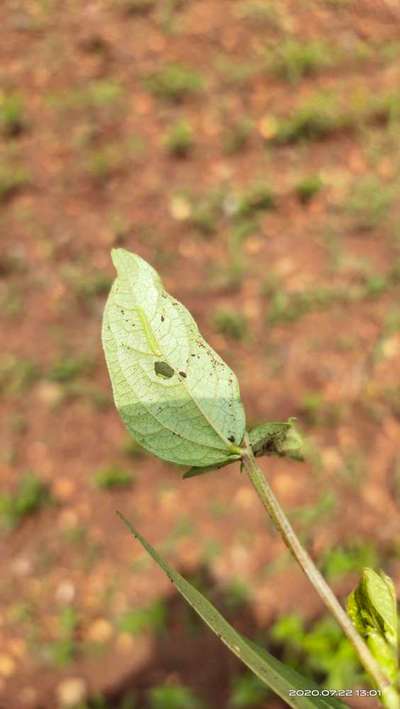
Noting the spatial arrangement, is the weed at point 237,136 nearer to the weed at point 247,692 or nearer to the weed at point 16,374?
the weed at point 16,374

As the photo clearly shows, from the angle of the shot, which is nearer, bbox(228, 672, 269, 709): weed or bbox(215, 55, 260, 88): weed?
bbox(228, 672, 269, 709): weed

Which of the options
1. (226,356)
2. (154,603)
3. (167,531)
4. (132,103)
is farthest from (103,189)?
(154,603)

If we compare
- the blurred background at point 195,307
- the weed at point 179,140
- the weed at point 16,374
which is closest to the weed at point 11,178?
the blurred background at point 195,307

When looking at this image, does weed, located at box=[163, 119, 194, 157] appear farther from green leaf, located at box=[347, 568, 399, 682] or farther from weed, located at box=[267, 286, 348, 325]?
green leaf, located at box=[347, 568, 399, 682]

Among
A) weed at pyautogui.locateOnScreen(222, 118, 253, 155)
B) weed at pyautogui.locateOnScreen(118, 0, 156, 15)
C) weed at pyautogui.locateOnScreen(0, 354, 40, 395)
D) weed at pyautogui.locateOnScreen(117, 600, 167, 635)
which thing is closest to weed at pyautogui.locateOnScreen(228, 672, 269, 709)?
weed at pyautogui.locateOnScreen(117, 600, 167, 635)

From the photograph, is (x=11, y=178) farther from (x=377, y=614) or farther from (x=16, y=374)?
(x=377, y=614)

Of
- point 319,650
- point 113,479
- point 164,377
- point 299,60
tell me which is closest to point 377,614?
point 164,377
